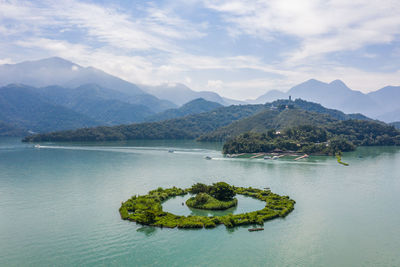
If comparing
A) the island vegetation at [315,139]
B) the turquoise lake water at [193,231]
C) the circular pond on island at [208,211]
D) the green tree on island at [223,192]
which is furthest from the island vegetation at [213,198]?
the island vegetation at [315,139]

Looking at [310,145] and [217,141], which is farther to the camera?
[217,141]

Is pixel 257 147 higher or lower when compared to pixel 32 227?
higher

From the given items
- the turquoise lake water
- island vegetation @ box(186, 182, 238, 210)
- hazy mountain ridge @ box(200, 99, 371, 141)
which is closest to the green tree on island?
island vegetation @ box(186, 182, 238, 210)

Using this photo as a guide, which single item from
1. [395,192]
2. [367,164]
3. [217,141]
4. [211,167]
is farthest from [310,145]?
[217,141]

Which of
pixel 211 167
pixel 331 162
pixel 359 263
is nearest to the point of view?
pixel 359 263

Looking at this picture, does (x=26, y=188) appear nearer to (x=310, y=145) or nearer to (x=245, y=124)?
(x=310, y=145)

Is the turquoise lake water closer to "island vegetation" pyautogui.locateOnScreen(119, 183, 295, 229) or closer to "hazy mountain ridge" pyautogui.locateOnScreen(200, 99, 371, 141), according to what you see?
"island vegetation" pyautogui.locateOnScreen(119, 183, 295, 229)

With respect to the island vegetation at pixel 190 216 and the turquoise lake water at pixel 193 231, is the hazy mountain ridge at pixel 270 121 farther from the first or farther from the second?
the island vegetation at pixel 190 216
